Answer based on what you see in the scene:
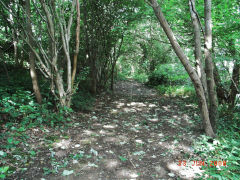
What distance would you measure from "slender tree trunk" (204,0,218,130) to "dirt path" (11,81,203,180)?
0.64 meters

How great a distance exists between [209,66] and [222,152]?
6.39ft

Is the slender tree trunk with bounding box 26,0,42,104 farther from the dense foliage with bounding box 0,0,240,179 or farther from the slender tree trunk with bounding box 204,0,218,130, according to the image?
the slender tree trunk with bounding box 204,0,218,130

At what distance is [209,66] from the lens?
372 centimetres

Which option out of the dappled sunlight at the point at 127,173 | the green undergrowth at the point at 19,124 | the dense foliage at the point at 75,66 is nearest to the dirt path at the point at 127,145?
the dappled sunlight at the point at 127,173

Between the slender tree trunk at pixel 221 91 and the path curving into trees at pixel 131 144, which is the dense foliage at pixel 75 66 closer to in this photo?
the slender tree trunk at pixel 221 91

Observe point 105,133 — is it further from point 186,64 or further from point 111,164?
point 186,64

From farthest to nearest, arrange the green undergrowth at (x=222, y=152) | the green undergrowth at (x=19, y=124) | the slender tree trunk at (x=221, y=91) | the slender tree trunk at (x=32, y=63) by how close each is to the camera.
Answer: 1. the slender tree trunk at (x=221, y=91)
2. the slender tree trunk at (x=32, y=63)
3. the green undergrowth at (x=19, y=124)
4. the green undergrowth at (x=222, y=152)

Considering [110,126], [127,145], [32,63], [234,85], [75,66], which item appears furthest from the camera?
[234,85]

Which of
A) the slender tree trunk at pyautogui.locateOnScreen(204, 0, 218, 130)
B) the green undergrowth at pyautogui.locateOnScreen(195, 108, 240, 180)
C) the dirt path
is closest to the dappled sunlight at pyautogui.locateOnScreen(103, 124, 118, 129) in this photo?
the dirt path

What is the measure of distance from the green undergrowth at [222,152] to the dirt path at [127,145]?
26 cm

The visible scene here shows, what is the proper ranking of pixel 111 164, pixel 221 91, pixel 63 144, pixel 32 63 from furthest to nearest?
pixel 221 91, pixel 32 63, pixel 63 144, pixel 111 164

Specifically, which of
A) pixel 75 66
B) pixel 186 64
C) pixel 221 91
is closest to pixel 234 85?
pixel 221 91

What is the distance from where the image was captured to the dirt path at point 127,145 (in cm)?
259

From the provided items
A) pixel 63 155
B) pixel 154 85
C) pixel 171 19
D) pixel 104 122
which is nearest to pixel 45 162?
pixel 63 155
